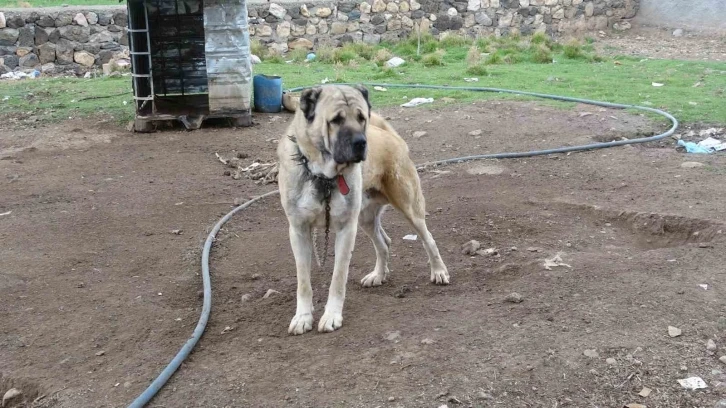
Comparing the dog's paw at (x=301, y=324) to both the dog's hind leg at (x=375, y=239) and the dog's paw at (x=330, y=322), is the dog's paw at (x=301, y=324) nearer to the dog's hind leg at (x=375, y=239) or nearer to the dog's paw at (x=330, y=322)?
the dog's paw at (x=330, y=322)

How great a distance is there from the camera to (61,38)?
1450 cm

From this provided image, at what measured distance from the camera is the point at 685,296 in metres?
4.53

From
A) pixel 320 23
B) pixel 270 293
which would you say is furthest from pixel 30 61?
pixel 270 293

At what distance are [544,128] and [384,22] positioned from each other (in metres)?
8.06

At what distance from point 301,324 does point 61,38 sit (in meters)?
11.9

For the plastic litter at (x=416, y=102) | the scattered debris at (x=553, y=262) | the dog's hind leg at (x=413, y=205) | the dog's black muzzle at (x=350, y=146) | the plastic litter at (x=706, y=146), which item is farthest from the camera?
the plastic litter at (x=416, y=102)

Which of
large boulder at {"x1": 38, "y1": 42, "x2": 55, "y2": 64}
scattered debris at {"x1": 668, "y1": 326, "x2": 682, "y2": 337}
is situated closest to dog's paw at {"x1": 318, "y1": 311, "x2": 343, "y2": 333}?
scattered debris at {"x1": 668, "y1": 326, "x2": 682, "y2": 337}

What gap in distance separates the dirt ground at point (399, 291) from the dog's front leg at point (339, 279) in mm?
92

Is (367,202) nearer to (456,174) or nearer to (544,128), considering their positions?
(456,174)

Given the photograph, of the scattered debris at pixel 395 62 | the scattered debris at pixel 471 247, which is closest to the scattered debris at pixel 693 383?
the scattered debris at pixel 471 247

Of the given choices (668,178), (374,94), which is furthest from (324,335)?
(374,94)

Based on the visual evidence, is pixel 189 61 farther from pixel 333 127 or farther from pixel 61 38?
pixel 333 127

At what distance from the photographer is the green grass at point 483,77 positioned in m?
10.9

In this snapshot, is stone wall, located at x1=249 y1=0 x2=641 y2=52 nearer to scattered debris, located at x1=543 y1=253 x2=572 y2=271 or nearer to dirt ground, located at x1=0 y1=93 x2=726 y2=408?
dirt ground, located at x1=0 y1=93 x2=726 y2=408
